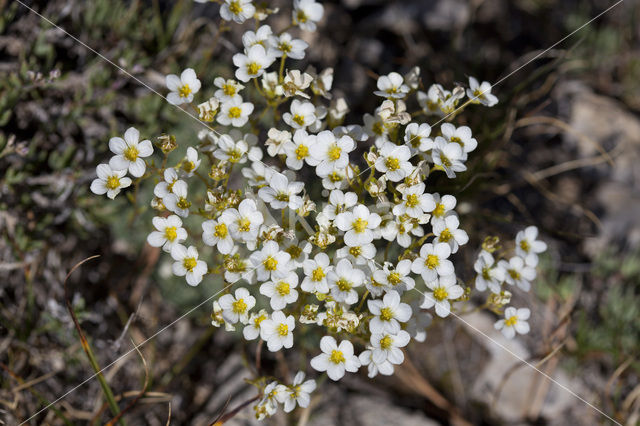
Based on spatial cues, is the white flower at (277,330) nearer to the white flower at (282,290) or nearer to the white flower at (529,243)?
the white flower at (282,290)

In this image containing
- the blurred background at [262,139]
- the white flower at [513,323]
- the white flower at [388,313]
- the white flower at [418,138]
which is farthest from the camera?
the blurred background at [262,139]

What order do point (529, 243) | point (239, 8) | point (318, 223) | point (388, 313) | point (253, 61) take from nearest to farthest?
point (388, 313) → point (318, 223) → point (253, 61) → point (239, 8) → point (529, 243)

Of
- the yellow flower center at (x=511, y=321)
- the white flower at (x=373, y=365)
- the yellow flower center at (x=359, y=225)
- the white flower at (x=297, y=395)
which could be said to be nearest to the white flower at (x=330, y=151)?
the yellow flower center at (x=359, y=225)

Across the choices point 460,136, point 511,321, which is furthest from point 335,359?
point 460,136

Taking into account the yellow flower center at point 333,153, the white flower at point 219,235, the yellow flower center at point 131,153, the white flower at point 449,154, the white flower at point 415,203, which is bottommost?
the white flower at point 219,235

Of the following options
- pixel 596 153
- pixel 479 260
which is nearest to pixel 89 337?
pixel 479 260

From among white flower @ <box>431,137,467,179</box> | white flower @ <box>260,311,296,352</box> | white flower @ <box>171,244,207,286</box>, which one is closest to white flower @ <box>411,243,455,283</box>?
white flower @ <box>431,137,467,179</box>

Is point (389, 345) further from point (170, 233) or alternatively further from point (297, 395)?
point (170, 233)
